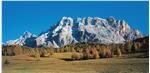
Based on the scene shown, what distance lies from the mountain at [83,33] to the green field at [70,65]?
259 millimetres

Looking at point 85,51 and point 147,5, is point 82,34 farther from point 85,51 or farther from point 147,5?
point 147,5

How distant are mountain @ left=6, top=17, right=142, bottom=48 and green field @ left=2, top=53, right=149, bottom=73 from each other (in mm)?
259

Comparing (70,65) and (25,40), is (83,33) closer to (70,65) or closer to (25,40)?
(70,65)

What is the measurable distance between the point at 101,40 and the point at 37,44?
1038 mm

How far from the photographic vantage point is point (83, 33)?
10.7 m

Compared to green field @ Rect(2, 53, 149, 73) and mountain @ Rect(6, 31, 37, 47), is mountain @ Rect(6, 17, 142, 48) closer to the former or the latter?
A: mountain @ Rect(6, 31, 37, 47)

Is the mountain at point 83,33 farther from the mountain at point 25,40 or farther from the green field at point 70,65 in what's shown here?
the green field at point 70,65

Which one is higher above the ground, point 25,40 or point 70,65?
point 25,40

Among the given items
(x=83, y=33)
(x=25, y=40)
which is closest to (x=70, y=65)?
(x=83, y=33)

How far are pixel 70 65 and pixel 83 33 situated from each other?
0.56 meters

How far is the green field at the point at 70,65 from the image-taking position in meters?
10.6

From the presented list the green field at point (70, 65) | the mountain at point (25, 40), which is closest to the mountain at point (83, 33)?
the mountain at point (25, 40)

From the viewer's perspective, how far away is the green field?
34.9 feet

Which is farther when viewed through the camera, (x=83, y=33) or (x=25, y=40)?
(x=83, y=33)
